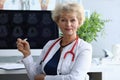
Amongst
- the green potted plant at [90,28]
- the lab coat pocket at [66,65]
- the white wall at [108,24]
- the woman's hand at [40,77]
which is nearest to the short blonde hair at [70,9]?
the lab coat pocket at [66,65]

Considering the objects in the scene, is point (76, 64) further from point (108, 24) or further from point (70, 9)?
point (108, 24)

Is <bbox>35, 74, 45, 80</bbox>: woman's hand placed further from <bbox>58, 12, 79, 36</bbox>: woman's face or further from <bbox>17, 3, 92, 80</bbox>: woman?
<bbox>58, 12, 79, 36</bbox>: woman's face

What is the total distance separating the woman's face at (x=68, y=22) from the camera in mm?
1571

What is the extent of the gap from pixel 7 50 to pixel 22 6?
0.50 m

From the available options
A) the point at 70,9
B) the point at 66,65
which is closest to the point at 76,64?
the point at 66,65

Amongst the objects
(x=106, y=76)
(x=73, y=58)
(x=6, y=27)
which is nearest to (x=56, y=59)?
(x=73, y=58)

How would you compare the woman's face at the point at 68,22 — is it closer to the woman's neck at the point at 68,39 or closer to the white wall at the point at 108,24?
the woman's neck at the point at 68,39

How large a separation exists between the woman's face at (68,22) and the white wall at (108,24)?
93 centimetres

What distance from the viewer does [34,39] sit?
207cm

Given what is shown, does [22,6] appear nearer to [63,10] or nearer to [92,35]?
[92,35]

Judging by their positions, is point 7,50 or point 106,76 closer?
point 106,76

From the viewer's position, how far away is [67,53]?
160cm

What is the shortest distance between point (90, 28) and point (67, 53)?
0.68 m

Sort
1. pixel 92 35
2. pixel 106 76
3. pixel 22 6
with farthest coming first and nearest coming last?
pixel 22 6 → pixel 92 35 → pixel 106 76
